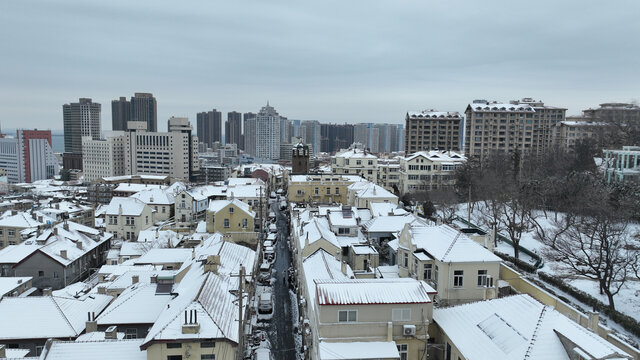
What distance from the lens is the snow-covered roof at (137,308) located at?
960 inches

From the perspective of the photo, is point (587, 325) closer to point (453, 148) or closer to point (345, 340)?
point (345, 340)

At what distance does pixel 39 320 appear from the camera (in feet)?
82.4

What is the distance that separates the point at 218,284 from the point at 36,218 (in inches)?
1511

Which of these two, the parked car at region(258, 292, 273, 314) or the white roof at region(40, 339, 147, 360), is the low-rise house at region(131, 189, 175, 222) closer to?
the parked car at region(258, 292, 273, 314)

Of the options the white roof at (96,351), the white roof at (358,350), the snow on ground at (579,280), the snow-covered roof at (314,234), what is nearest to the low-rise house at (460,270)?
the white roof at (358,350)

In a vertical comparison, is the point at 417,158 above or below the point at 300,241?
above

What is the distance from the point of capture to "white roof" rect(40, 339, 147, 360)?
19.1 m

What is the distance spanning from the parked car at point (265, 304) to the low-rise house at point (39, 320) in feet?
33.2

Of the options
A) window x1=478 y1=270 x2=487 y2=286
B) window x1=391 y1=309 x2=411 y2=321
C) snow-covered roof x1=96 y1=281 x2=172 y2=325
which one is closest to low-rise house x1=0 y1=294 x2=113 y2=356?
snow-covered roof x1=96 y1=281 x2=172 y2=325

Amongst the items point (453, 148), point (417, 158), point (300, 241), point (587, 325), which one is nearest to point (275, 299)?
point (300, 241)

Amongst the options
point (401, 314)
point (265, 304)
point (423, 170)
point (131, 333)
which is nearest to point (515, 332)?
point (401, 314)

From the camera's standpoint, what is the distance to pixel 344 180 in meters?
66.7

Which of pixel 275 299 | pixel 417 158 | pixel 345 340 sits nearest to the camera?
pixel 345 340

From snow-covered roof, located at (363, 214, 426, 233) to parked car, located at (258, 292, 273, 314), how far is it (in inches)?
492
